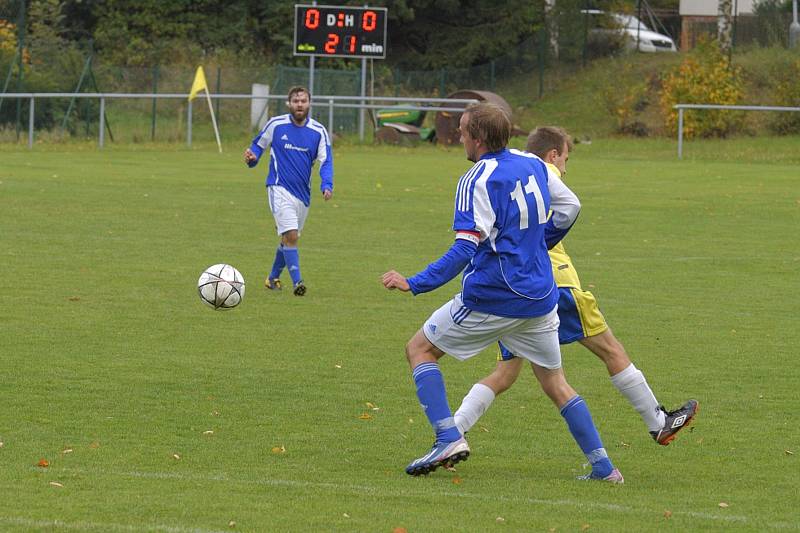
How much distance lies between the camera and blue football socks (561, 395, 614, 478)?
6207 millimetres

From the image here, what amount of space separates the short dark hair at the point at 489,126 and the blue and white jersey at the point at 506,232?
6cm

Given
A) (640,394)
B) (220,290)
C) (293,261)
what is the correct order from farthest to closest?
(293,261), (220,290), (640,394)

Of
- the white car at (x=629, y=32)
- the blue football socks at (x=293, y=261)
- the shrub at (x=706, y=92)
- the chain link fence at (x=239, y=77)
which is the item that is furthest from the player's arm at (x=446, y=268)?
the white car at (x=629, y=32)

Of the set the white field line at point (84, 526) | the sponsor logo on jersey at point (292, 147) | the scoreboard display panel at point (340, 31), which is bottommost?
the white field line at point (84, 526)

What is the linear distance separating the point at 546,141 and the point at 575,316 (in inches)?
33.5

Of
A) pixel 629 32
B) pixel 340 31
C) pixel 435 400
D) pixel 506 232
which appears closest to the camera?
pixel 506 232

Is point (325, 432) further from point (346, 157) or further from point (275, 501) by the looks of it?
point (346, 157)

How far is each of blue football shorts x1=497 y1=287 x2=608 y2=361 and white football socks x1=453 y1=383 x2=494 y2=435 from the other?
24cm

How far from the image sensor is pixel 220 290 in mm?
10391

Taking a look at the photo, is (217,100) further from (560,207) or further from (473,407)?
(560,207)

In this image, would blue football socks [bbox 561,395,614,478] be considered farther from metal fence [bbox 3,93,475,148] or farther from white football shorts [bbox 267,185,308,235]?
metal fence [bbox 3,93,475,148]

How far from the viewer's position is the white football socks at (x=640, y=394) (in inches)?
262

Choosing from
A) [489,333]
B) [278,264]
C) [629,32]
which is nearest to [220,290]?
[278,264]

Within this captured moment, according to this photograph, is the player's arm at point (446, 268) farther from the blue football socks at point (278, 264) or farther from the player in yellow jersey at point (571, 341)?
the blue football socks at point (278, 264)
